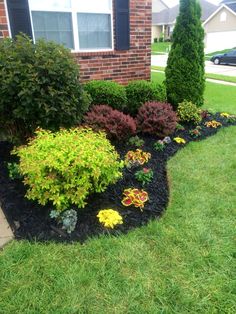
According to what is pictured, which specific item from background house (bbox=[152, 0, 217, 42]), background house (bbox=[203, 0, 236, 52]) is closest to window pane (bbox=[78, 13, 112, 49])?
background house (bbox=[203, 0, 236, 52])

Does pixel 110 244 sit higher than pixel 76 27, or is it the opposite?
pixel 76 27

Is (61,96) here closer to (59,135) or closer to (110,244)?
(59,135)

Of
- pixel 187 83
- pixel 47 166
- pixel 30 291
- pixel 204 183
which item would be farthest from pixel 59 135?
pixel 187 83

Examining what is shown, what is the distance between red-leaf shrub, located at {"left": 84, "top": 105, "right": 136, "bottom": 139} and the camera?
4.33 metres

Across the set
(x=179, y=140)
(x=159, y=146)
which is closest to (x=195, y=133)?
(x=179, y=140)

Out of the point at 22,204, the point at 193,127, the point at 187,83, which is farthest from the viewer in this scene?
the point at 187,83

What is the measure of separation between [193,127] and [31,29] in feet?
11.6

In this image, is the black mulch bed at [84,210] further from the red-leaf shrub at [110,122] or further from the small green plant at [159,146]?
the red-leaf shrub at [110,122]

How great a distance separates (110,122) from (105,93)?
2.67ft

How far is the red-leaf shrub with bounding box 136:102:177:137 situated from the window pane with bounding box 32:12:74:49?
188cm

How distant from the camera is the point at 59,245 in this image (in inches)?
98.7

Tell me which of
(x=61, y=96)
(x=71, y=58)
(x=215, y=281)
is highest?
(x=71, y=58)

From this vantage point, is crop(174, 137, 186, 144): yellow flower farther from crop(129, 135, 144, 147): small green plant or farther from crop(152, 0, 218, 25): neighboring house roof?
crop(152, 0, 218, 25): neighboring house roof

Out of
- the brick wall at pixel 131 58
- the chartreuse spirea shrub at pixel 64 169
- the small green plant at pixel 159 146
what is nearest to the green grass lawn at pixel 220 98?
the brick wall at pixel 131 58
